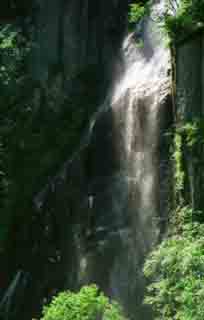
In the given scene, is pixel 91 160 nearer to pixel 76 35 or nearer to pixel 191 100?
pixel 191 100

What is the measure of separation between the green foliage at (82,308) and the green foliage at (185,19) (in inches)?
202

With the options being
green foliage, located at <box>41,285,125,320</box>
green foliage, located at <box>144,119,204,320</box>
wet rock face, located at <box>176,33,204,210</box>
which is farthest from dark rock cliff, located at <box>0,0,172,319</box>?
green foliage, located at <box>41,285,125,320</box>

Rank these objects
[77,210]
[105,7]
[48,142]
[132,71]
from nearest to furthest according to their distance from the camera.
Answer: [77,210] < [132,71] < [48,142] < [105,7]

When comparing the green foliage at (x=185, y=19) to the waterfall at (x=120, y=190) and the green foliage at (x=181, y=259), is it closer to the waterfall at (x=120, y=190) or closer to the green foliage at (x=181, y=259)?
the waterfall at (x=120, y=190)

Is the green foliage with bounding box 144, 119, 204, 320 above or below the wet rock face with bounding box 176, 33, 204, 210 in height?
below

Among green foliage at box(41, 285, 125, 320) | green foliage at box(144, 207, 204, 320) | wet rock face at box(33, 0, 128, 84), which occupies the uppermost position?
wet rock face at box(33, 0, 128, 84)

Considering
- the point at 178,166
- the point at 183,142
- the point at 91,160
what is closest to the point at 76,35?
the point at 91,160

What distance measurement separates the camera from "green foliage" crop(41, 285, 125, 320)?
26.7 feet

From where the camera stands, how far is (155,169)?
12.0 m

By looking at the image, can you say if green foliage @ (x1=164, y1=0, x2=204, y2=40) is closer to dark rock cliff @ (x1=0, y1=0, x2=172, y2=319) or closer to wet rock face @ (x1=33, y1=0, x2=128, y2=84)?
dark rock cliff @ (x1=0, y1=0, x2=172, y2=319)

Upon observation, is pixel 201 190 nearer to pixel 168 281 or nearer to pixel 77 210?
pixel 168 281

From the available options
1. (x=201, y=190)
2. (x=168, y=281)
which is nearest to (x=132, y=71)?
(x=201, y=190)

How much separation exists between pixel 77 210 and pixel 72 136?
9.14 ft

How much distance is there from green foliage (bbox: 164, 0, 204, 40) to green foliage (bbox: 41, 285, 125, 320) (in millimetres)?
5129
